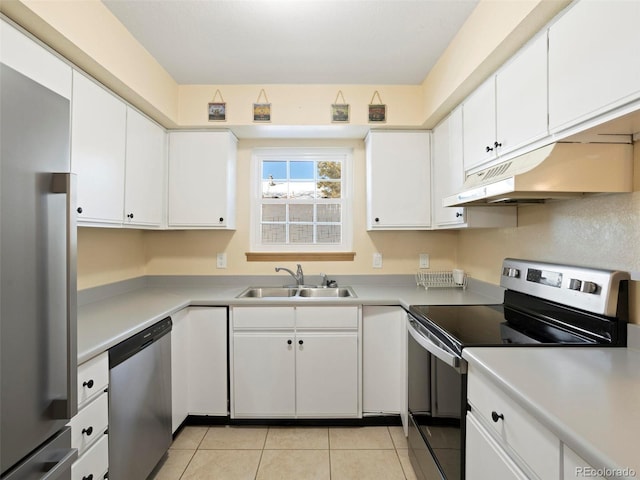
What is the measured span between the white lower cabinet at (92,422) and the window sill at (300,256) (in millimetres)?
1490

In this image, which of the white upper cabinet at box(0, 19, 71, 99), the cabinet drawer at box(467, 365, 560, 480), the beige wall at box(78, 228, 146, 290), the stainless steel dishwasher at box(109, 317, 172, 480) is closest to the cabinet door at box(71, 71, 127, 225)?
the white upper cabinet at box(0, 19, 71, 99)

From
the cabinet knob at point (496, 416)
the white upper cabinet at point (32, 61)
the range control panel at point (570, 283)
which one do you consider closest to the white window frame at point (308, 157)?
the range control panel at point (570, 283)

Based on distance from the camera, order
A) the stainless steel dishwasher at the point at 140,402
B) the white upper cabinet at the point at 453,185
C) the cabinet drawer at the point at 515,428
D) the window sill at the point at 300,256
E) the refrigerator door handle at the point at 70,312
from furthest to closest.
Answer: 1. the window sill at the point at 300,256
2. the white upper cabinet at the point at 453,185
3. the stainless steel dishwasher at the point at 140,402
4. the refrigerator door handle at the point at 70,312
5. the cabinet drawer at the point at 515,428

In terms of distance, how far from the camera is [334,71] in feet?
7.29

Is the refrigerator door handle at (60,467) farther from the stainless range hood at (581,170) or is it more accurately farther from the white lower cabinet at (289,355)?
the stainless range hood at (581,170)

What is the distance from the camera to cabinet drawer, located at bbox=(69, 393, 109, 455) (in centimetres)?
117

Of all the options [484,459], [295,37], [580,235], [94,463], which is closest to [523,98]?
[580,235]

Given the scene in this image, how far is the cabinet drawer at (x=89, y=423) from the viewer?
117cm

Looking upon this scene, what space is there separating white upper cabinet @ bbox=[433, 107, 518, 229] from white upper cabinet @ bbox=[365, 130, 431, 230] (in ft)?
0.27

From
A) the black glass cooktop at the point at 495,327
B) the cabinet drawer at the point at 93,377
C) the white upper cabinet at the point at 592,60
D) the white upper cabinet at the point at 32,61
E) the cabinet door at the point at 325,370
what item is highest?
the white upper cabinet at the point at 32,61

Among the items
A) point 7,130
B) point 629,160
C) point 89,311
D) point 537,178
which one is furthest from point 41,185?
point 629,160

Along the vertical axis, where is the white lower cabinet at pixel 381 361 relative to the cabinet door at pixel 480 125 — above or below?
below

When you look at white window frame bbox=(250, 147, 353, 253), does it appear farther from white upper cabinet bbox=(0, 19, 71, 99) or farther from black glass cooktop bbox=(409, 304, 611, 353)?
white upper cabinet bbox=(0, 19, 71, 99)

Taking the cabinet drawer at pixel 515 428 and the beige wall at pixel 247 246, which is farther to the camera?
the beige wall at pixel 247 246
